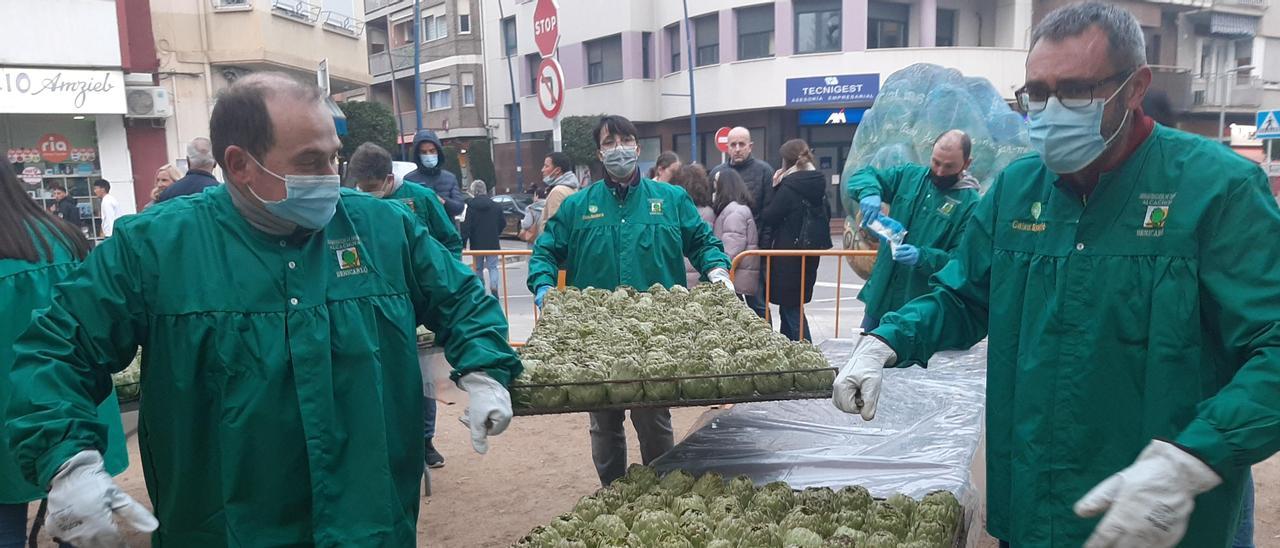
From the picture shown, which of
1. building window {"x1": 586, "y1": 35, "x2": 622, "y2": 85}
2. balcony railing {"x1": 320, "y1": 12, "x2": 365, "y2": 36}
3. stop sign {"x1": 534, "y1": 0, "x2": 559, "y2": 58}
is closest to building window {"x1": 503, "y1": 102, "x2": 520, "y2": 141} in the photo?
building window {"x1": 586, "y1": 35, "x2": 622, "y2": 85}

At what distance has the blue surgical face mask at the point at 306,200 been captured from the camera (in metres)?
2.21

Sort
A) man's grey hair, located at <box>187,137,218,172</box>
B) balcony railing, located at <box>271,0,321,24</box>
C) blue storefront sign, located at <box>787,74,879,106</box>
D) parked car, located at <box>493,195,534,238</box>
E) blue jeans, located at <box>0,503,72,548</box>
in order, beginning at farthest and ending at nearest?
blue storefront sign, located at <box>787,74,879,106</box>
parked car, located at <box>493,195,534,238</box>
balcony railing, located at <box>271,0,321,24</box>
man's grey hair, located at <box>187,137,218,172</box>
blue jeans, located at <box>0,503,72,548</box>

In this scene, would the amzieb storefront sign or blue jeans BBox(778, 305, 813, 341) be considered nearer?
blue jeans BBox(778, 305, 813, 341)

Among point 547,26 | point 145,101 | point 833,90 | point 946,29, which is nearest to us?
point 547,26

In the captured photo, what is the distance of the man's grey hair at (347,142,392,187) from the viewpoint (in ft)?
17.9

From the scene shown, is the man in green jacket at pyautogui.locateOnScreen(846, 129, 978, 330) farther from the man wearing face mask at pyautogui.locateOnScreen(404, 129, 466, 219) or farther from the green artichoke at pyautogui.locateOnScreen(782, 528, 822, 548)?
the man wearing face mask at pyautogui.locateOnScreen(404, 129, 466, 219)

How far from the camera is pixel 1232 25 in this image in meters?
30.2

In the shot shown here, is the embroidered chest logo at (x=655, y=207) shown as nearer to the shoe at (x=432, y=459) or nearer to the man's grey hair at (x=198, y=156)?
the shoe at (x=432, y=459)

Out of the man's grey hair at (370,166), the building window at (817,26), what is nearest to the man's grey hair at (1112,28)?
the man's grey hair at (370,166)

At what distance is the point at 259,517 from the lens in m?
2.20

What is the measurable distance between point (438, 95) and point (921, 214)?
4088 cm

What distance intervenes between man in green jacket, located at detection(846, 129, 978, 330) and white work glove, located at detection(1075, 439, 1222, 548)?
9.83 feet

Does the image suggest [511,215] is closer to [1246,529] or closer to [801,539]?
[1246,529]

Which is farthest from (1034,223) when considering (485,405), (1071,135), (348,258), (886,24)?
(886,24)
